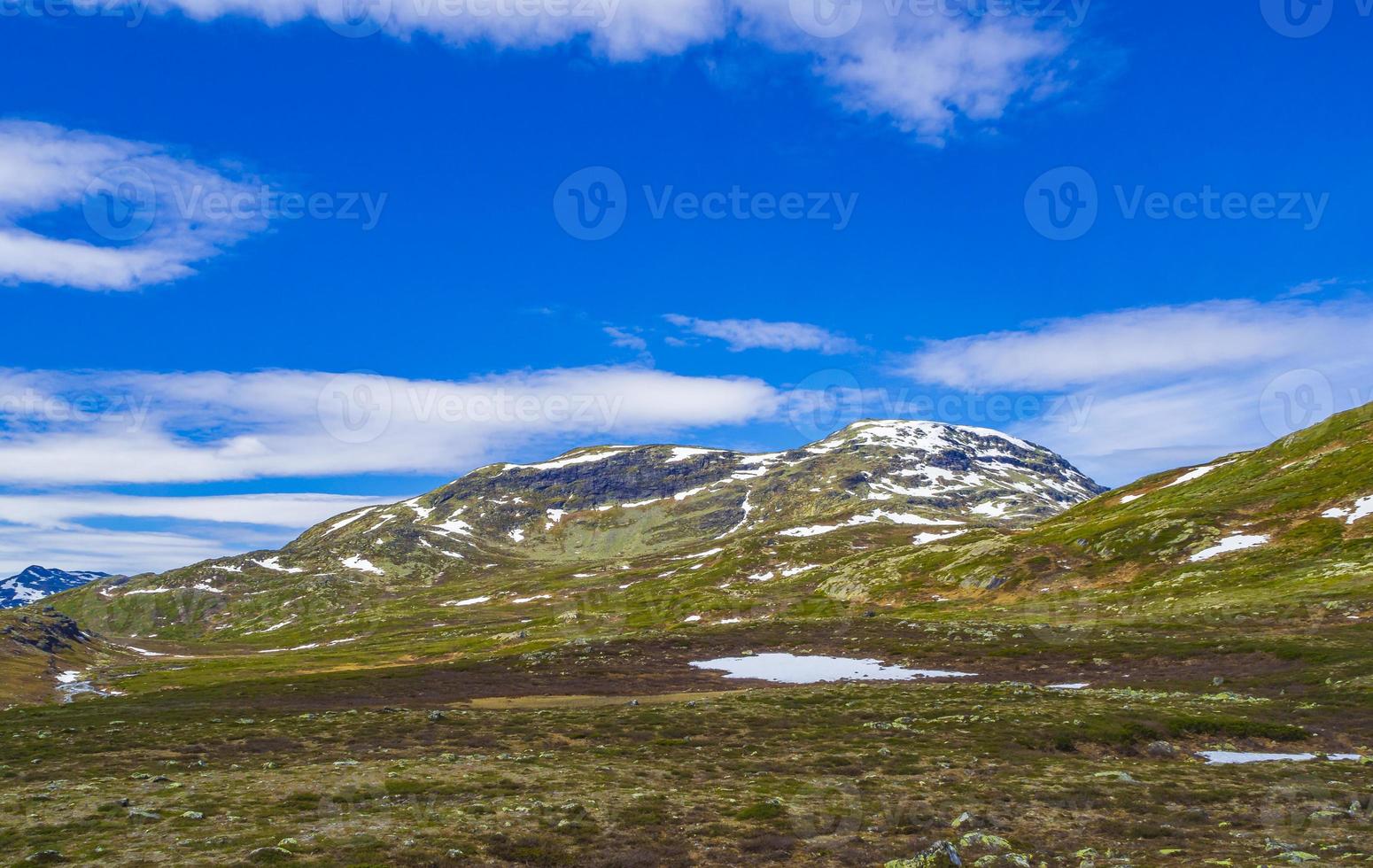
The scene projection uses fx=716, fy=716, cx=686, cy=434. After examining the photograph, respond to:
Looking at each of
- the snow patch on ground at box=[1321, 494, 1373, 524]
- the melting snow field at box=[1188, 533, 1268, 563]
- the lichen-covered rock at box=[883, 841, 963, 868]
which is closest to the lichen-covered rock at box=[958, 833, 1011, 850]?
the lichen-covered rock at box=[883, 841, 963, 868]

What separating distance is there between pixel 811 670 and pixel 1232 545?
274 ft

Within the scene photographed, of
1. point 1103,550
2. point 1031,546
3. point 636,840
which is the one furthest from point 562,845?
point 1031,546

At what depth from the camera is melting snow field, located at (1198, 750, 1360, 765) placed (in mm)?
37375

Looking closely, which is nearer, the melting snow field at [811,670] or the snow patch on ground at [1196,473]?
the melting snow field at [811,670]

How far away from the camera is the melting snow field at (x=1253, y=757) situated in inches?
1471

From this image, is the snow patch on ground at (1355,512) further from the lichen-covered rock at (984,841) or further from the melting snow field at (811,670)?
the lichen-covered rock at (984,841)

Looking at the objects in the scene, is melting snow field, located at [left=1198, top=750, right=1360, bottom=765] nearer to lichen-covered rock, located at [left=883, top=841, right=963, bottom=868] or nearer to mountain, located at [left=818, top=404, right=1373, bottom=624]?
lichen-covered rock, located at [left=883, top=841, right=963, bottom=868]

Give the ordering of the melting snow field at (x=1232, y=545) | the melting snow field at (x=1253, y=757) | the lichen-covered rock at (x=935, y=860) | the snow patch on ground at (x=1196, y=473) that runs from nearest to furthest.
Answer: the lichen-covered rock at (x=935, y=860) < the melting snow field at (x=1253, y=757) < the melting snow field at (x=1232, y=545) < the snow patch on ground at (x=1196, y=473)

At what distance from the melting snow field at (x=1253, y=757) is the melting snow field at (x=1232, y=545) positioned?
93759 millimetres

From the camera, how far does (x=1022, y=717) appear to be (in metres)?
49.0

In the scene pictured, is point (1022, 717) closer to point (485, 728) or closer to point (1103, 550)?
point (485, 728)

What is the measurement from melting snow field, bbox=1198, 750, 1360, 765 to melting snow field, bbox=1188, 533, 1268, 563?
3691 inches

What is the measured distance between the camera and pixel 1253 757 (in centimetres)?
3891

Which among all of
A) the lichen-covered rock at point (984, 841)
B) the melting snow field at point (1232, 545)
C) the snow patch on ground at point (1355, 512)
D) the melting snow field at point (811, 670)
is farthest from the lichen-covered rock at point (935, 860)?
the snow patch on ground at point (1355, 512)
